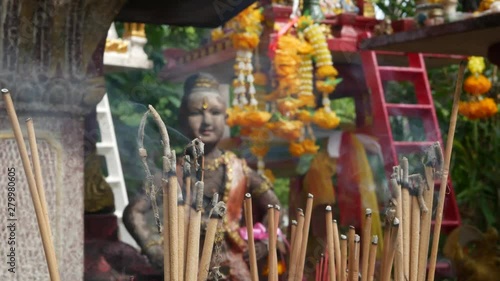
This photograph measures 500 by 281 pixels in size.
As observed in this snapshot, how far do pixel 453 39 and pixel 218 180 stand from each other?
3.75 feet

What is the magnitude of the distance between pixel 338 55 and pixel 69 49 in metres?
2.53

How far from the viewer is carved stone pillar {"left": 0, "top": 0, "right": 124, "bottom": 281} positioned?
243 centimetres

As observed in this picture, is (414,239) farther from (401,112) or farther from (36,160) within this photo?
(401,112)

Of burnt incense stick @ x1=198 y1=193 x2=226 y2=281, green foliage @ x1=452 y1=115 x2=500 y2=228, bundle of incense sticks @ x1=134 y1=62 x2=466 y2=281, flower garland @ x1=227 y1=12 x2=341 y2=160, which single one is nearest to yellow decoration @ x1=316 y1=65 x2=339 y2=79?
flower garland @ x1=227 y1=12 x2=341 y2=160

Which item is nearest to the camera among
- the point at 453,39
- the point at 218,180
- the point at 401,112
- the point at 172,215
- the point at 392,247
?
the point at 172,215

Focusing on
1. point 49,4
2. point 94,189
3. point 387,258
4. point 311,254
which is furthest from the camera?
point 311,254

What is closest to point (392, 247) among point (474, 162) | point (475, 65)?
point (475, 65)

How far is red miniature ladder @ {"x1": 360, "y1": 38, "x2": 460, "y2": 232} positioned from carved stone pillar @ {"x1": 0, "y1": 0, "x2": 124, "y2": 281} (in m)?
2.08

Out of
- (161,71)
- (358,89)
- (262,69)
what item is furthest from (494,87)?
(161,71)

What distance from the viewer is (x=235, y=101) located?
15.1 feet

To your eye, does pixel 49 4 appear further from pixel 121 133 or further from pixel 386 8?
pixel 386 8

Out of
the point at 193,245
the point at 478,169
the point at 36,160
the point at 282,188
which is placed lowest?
the point at 282,188

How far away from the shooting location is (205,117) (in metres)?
3.70

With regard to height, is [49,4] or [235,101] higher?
[49,4]
